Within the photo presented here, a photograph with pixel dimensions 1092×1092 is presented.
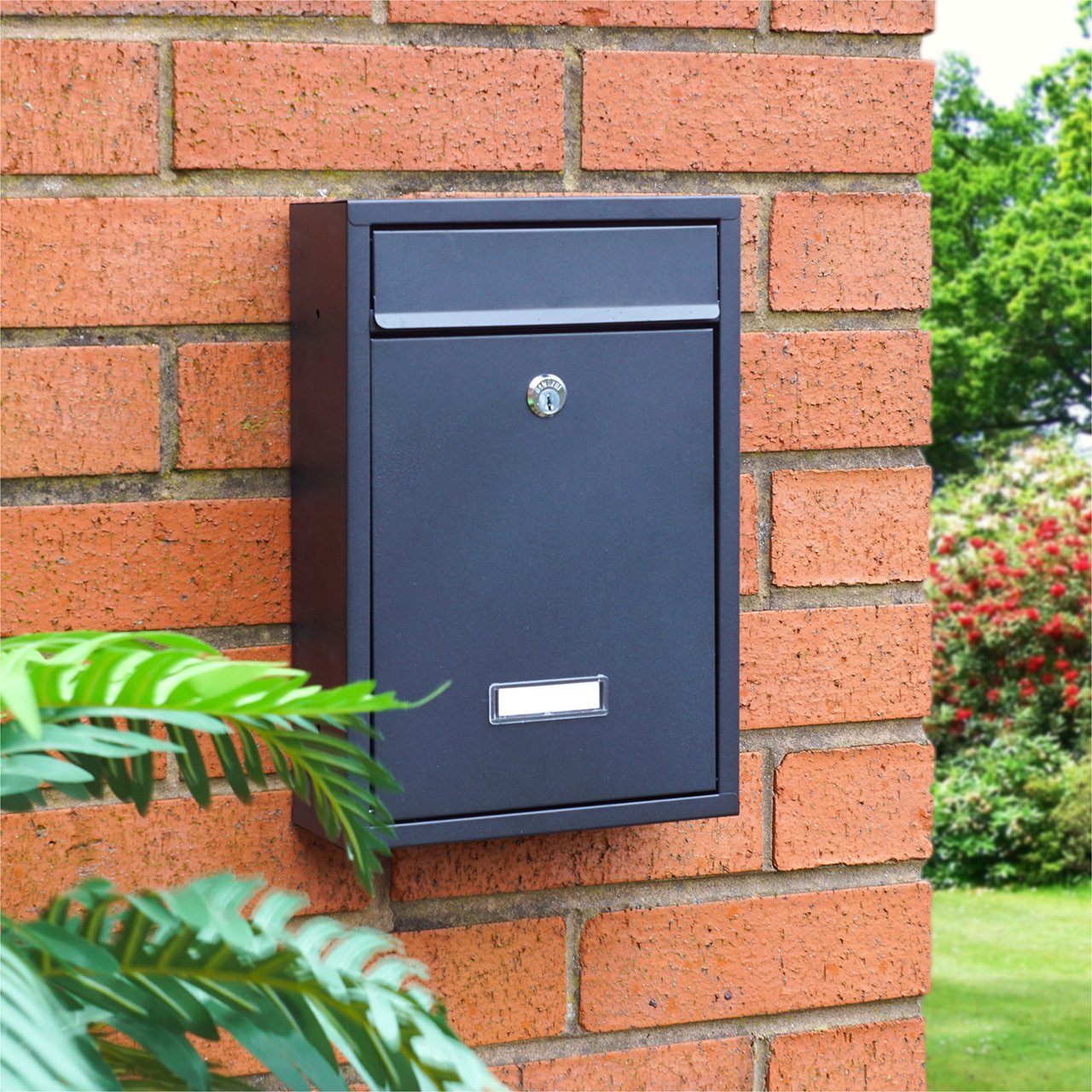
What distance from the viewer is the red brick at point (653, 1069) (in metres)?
1.34

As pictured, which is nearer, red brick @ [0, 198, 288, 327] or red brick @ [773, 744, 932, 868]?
red brick @ [0, 198, 288, 327]

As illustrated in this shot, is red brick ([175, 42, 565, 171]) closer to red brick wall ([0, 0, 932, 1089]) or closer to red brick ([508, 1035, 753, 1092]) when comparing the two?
red brick wall ([0, 0, 932, 1089])

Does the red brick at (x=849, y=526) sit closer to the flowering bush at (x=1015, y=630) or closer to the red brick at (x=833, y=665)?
the red brick at (x=833, y=665)

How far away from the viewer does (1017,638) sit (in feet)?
26.6

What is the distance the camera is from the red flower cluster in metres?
7.90

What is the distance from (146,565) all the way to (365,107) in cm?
42

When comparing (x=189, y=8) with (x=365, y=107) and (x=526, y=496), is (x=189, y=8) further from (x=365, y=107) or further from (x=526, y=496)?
(x=526, y=496)

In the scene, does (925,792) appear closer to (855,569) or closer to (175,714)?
(855,569)

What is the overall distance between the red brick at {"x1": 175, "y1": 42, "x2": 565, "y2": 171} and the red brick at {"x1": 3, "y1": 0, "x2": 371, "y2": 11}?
3 centimetres

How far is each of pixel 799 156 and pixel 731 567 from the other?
40 cm

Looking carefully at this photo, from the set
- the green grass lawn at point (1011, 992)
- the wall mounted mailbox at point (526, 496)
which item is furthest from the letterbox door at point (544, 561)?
the green grass lawn at point (1011, 992)

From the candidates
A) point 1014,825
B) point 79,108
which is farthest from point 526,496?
point 1014,825

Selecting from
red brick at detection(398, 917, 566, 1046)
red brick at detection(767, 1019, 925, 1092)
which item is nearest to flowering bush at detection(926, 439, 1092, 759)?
red brick at detection(767, 1019, 925, 1092)

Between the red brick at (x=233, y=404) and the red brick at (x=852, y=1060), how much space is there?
2.40 ft
